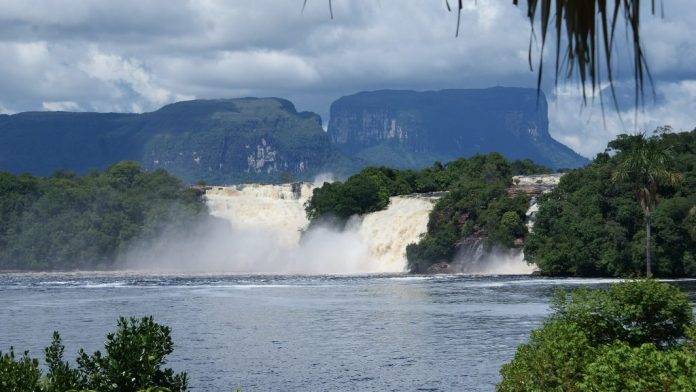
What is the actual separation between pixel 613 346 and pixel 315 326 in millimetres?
24249

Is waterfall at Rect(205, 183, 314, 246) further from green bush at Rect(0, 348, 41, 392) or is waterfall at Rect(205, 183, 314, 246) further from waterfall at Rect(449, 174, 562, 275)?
green bush at Rect(0, 348, 41, 392)

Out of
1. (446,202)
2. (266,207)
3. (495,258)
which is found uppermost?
(266,207)

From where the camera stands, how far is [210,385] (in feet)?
93.8

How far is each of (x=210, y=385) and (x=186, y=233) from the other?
82.0 metres

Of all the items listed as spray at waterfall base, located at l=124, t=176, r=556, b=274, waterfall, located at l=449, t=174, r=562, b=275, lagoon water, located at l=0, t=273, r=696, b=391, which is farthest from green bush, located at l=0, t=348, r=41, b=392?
spray at waterfall base, located at l=124, t=176, r=556, b=274

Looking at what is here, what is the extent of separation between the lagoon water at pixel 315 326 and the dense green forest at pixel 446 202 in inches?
533

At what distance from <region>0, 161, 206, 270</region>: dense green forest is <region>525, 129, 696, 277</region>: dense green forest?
46.3m

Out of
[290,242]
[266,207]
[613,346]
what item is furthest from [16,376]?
[266,207]

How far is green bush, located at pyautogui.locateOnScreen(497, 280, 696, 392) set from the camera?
51.1 ft

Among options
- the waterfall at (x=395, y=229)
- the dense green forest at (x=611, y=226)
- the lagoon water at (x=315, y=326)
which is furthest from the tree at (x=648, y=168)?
the waterfall at (x=395, y=229)

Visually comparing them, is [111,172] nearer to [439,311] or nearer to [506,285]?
[506,285]

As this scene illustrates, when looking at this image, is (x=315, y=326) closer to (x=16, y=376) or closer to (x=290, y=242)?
(x=16, y=376)

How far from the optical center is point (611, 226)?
71.7 metres

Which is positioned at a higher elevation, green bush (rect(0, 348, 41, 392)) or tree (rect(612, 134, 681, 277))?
tree (rect(612, 134, 681, 277))
